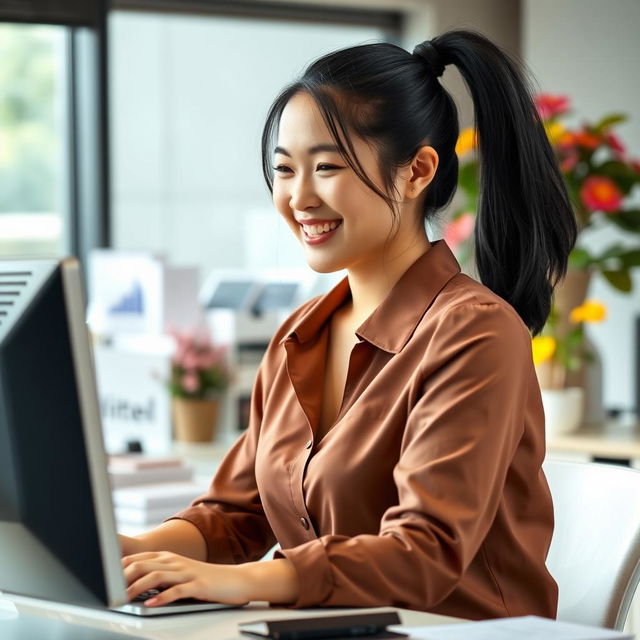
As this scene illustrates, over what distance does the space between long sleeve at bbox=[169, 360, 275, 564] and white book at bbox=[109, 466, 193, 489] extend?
2.89ft

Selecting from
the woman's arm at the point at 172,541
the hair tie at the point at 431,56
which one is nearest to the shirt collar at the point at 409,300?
the hair tie at the point at 431,56

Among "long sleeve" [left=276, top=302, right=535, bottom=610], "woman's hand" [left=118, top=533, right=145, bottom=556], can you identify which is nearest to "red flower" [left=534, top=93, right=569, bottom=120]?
"long sleeve" [left=276, top=302, right=535, bottom=610]

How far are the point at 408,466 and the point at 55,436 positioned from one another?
457mm

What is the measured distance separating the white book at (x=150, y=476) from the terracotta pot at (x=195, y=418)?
0.84m

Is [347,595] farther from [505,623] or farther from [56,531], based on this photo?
[56,531]

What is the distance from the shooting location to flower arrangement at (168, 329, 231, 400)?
352cm

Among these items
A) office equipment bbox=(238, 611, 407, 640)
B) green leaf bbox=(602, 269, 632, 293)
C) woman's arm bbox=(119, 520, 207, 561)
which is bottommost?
green leaf bbox=(602, 269, 632, 293)

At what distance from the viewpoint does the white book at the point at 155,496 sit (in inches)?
95.3

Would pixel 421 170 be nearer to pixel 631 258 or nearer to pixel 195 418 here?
pixel 631 258

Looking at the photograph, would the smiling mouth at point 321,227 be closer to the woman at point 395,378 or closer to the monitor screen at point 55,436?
the woman at point 395,378

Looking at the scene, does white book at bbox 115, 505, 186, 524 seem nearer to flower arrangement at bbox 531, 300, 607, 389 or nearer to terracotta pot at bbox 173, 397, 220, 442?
terracotta pot at bbox 173, 397, 220, 442

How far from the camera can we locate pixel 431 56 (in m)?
1.69

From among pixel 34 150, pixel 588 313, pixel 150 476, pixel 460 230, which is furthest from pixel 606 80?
pixel 150 476

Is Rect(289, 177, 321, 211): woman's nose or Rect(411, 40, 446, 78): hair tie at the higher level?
Rect(411, 40, 446, 78): hair tie
